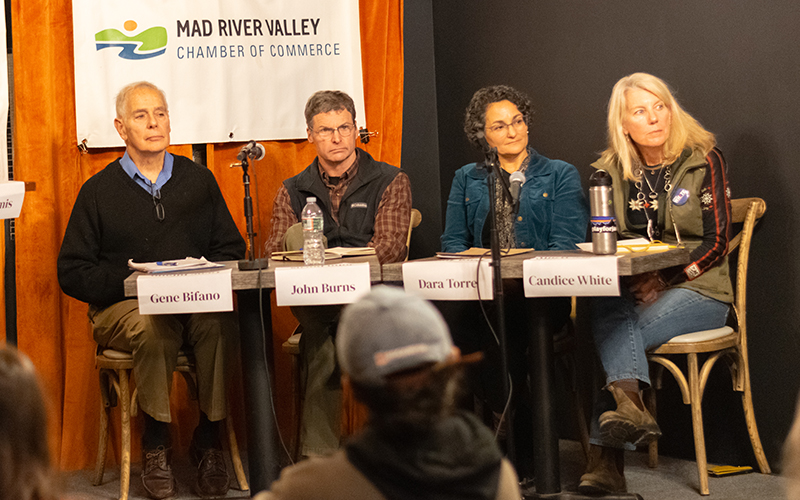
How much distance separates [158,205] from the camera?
3410 millimetres

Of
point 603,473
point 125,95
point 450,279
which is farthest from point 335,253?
point 125,95

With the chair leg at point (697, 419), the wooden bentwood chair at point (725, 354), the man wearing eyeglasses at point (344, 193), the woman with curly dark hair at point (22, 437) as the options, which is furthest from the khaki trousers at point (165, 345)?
the woman with curly dark hair at point (22, 437)

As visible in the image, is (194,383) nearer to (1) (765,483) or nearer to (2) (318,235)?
(2) (318,235)

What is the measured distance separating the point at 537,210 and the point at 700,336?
835mm

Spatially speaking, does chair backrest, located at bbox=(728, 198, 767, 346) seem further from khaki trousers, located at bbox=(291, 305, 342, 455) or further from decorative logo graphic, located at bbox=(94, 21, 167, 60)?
decorative logo graphic, located at bbox=(94, 21, 167, 60)

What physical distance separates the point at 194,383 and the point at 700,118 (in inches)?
92.2

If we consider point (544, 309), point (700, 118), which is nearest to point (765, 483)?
point (544, 309)

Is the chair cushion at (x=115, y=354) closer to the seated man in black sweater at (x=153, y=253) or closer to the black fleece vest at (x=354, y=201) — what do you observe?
the seated man in black sweater at (x=153, y=253)

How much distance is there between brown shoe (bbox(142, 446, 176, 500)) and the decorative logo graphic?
74.2 inches

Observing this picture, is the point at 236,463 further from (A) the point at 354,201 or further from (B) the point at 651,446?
(B) the point at 651,446

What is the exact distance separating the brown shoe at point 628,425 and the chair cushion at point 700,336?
1.13 feet

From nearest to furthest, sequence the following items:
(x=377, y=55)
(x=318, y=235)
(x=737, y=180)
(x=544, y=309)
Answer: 1. (x=544, y=309)
2. (x=318, y=235)
3. (x=737, y=180)
4. (x=377, y=55)

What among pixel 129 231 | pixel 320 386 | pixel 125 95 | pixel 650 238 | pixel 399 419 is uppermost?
pixel 125 95

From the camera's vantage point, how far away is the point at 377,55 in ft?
13.7
